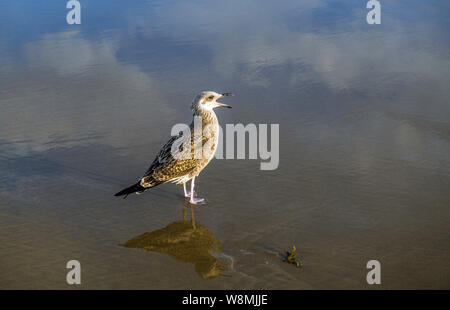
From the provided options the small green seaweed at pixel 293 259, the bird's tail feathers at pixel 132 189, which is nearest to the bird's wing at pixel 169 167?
→ the bird's tail feathers at pixel 132 189

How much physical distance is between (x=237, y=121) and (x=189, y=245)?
3.28m

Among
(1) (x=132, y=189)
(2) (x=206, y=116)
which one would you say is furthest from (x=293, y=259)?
(2) (x=206, y=116)

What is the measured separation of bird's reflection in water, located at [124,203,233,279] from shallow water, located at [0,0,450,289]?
0.15ft

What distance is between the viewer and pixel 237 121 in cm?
951

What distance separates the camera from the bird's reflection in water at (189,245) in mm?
6281

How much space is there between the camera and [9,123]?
9414 mm

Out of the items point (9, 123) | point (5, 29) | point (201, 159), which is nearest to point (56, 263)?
point (201, 159)

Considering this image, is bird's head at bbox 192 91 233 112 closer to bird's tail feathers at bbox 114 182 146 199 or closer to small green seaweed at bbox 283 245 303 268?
bird's tail feathers at bbox 114 182 146 199

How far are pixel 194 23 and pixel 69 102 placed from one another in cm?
425

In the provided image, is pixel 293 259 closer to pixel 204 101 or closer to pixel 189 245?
pixel 189 245

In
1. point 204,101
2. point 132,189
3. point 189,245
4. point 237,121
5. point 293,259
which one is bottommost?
point 293,259

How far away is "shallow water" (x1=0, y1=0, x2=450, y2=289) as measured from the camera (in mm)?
6348

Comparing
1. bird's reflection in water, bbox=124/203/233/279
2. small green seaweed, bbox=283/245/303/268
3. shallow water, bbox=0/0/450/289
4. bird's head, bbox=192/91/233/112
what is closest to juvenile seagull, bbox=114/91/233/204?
bird's head, bbox=192/91/233/112
